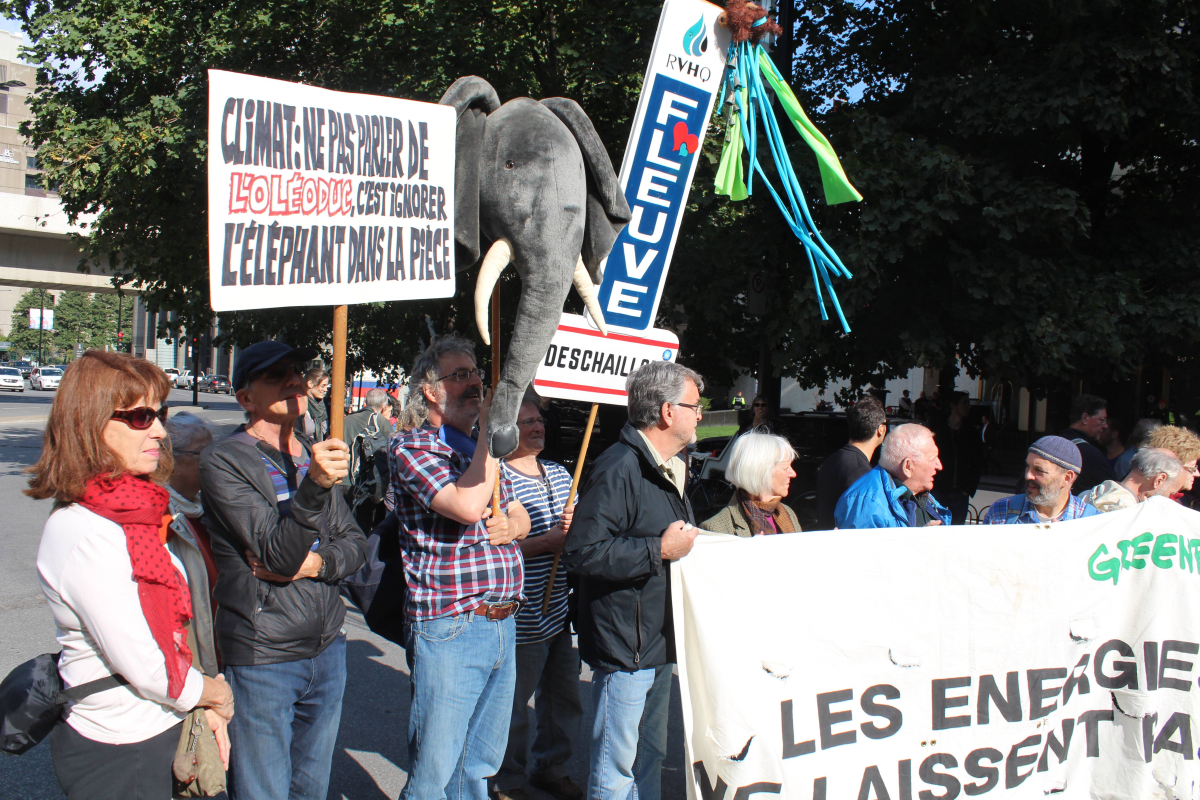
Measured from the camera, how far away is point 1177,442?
472 centimetres

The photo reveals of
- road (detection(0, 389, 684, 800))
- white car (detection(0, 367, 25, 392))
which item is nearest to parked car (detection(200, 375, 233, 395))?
white car (detection(0, 367, 25, 392))

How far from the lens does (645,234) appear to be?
4660mm

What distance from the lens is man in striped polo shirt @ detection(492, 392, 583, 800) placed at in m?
3.70

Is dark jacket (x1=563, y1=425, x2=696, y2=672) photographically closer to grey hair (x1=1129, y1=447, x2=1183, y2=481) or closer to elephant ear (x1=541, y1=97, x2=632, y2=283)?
elephant ear (x1=541, y1=97, x2=632, y2=283)

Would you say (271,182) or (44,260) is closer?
(271,182)

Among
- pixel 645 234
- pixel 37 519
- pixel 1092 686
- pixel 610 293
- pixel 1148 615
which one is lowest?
pixel 37 519

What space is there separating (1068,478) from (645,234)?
237 centimetres

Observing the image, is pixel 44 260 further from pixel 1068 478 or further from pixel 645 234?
pixel 1068 478

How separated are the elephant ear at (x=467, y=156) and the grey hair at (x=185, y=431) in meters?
1.55

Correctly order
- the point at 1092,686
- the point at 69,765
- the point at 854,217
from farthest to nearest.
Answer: the point at 854,217 < the point at 1092,686 < the point at 69,765

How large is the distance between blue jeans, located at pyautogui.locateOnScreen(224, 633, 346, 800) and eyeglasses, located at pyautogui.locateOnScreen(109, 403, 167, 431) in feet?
2.75

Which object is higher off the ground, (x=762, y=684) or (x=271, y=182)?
(x=271, y=182)

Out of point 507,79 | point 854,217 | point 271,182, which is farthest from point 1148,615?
point 507,79

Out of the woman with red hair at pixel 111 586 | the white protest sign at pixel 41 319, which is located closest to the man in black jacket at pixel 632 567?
the woman with red hair at pixel 111 586
